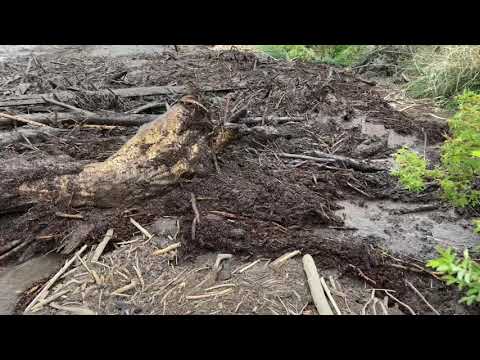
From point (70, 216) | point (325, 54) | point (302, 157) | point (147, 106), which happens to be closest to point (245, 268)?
point (70, 216)

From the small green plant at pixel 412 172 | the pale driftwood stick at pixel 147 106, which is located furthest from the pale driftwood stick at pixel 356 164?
the pale driftwood stick at pixel 147 106

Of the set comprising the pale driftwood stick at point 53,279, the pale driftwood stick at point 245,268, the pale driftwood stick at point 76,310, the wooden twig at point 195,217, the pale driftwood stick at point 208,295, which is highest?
the wooden twig at point 195,217

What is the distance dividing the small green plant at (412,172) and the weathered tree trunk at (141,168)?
2.34 metres

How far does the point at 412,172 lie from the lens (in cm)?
487

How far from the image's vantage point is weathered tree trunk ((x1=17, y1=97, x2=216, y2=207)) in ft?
14.0

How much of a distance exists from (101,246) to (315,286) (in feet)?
6.40

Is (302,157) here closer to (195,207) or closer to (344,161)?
(344,161)

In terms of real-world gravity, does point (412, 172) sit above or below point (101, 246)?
above

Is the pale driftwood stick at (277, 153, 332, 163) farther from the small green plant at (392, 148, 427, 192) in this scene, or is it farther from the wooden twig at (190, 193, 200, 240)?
the wooden twig at (190, 193, 200, 240)

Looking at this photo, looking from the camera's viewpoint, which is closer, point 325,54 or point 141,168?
point 141,168

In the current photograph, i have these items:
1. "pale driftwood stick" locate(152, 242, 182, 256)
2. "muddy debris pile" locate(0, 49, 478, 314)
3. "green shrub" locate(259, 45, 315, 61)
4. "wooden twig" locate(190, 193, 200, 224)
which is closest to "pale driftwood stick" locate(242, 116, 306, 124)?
"muddy debris pile" locate(0, 49, 478, 314)

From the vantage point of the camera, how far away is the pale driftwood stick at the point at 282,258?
360cm

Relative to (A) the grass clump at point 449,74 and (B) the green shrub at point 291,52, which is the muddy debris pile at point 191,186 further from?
(B) the green shrub at point 291,52

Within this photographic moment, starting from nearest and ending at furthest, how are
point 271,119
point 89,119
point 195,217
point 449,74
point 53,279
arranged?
point 53,279 < point 195,217 < point 89,119 < point 271,119 < point 449,74
